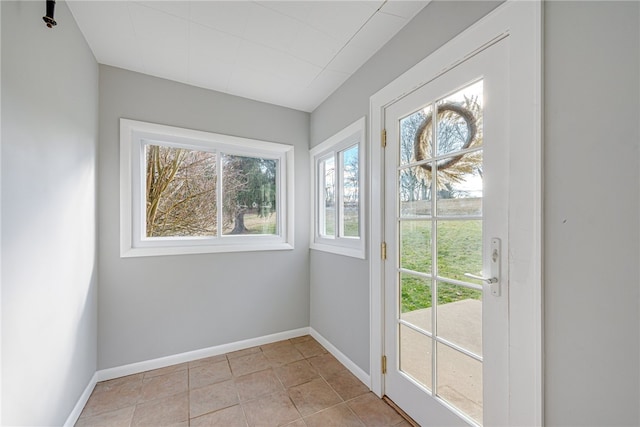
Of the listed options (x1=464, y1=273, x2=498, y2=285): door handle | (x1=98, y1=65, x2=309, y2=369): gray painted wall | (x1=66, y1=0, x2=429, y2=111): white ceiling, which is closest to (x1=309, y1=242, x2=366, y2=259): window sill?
(x1=98, y1=65, x2=309, y2=369): gray painted wall

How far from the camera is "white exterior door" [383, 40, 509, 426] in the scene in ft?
3.61

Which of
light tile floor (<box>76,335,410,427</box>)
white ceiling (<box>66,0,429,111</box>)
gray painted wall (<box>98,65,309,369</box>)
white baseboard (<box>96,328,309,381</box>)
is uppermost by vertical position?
white ceiling (<box>66,0,429,111</box>)

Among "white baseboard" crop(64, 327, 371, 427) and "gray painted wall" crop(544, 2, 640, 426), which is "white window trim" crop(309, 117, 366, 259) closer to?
"white baseboard" crop(64, 327, 371, 427)

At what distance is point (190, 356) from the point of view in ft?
7.36

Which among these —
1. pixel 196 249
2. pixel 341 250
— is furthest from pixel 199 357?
pixel 341 250

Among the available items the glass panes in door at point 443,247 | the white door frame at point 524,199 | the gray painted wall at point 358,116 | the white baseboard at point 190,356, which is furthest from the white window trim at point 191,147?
the white door frame at point 524,199

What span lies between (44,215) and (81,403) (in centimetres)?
128

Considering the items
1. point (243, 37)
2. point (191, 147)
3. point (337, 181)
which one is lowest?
point (337, 181)

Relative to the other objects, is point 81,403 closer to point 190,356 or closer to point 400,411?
point 190,356

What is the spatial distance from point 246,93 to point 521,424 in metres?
2.83

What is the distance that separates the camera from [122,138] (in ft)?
6.66

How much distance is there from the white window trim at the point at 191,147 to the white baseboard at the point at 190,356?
2.85 ft

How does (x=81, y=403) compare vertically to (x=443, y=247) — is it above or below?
below

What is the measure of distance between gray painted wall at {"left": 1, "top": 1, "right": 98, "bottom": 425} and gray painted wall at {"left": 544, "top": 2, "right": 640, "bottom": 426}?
2033mm
